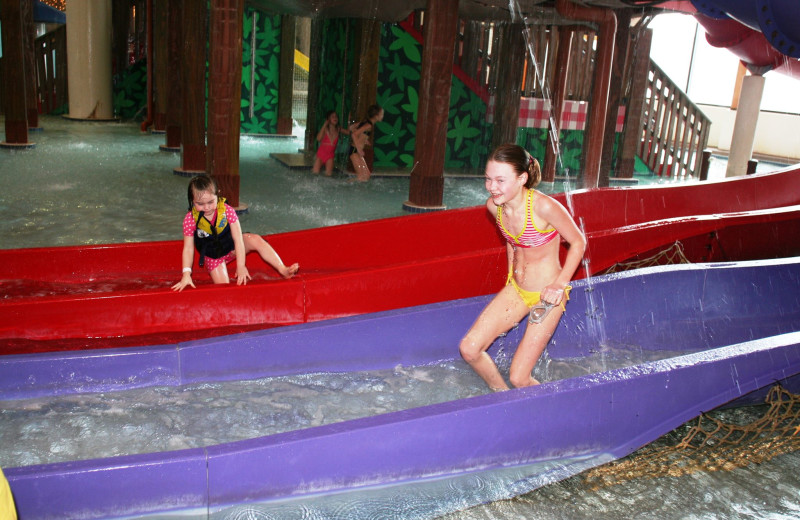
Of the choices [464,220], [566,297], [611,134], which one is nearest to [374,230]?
[464,220]

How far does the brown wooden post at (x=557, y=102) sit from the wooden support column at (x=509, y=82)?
1.80 feet

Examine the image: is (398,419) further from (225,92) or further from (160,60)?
(160,60)

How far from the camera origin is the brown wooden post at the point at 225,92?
5.84 m

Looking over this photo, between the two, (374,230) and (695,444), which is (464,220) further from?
(695,444)

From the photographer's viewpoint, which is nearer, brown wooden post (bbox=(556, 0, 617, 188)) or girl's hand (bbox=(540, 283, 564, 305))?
girl's hand (bbox=(540, 283, 564, 305))

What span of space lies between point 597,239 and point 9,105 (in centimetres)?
806

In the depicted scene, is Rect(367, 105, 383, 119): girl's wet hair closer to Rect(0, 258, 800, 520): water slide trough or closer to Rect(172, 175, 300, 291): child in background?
Rect(172, 175, 300, 291): child in background

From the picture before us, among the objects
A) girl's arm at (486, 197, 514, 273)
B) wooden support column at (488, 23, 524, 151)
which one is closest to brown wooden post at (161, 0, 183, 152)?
wooden support column at (488, 23, 524, 151)

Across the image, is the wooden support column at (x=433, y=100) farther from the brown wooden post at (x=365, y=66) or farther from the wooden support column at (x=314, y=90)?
the wooden support column at (x=314, y=90)

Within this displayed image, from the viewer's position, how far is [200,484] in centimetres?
222

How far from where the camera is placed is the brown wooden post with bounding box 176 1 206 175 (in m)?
7.91

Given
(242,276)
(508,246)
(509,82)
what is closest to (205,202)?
(242,276)

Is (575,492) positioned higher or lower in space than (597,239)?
lower

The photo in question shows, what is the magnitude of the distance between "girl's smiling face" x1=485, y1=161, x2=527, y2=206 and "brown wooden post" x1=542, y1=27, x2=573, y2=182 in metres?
6.90
